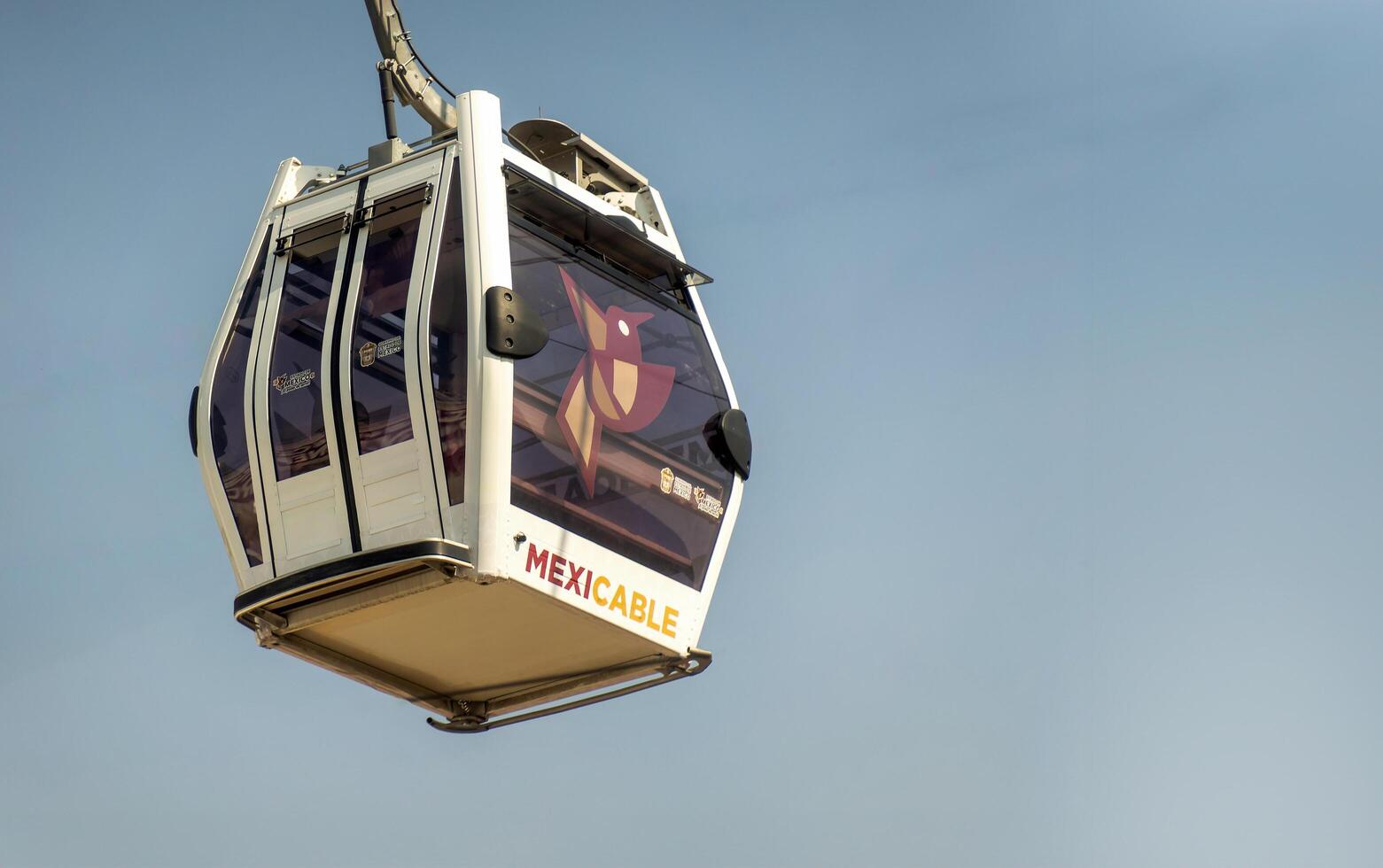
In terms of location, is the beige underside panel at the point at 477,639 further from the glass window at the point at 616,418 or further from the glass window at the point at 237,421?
the glass window at the point at 237,421

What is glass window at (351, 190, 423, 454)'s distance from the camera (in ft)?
64.8

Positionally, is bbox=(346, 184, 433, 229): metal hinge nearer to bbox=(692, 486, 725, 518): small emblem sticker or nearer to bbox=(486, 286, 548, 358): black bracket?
bbox=(486, 286, 548, 358): black bracket

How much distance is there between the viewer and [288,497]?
20.2 metres

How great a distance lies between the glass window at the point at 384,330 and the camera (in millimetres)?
19750

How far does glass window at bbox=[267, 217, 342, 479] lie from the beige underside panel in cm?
138

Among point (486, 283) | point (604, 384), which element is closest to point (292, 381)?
point (486, 283)

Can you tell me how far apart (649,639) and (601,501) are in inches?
52.5

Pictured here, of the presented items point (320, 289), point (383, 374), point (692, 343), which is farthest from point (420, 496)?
point (692, 343)

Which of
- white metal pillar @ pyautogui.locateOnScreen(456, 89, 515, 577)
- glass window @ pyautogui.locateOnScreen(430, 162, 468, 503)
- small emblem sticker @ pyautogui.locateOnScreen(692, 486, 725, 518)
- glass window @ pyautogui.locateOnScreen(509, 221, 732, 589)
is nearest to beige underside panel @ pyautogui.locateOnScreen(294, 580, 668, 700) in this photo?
white metal pillar @ pyautogui.locateOnScreen(456, 89, 515, 577)

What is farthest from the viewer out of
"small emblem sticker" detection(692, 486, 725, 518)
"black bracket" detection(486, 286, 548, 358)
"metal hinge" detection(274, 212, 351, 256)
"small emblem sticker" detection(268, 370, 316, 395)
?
"small emblem sticker" detection(692, 486, 725, 518)

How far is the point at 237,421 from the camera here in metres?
20.8

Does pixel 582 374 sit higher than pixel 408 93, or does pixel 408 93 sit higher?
pixel 408 93

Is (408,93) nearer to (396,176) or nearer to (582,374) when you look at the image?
(396,176)

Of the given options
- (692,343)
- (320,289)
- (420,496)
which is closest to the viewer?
(420,496)
